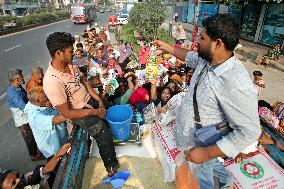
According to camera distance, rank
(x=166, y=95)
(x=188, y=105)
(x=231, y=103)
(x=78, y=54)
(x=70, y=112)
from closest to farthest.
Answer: (x=231, y=103) → (x=188, y=105) → (x=70, y=112) → (x=166, y=95) → (x=78, y=54)

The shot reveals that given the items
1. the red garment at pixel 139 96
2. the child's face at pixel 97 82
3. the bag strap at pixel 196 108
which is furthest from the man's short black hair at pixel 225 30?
the child's face at pixel 97 82

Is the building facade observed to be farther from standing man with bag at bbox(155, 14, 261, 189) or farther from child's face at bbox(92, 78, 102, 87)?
standing man with bag at bbox(155, 14, 261, 189)

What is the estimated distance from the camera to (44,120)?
2818 mm

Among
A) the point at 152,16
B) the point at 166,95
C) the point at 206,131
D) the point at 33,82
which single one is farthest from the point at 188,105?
the point at 152,16

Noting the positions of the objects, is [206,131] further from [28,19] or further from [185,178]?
[28,19]

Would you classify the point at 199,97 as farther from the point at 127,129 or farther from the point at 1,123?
the point at 1,123

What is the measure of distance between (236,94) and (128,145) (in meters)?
2.62

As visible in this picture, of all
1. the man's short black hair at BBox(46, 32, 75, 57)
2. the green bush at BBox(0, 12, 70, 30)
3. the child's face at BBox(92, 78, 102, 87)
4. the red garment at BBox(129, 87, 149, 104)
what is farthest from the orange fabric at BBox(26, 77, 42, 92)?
the green bush at BBox(0, 12, 70, 30)

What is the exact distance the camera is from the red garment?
4535mm

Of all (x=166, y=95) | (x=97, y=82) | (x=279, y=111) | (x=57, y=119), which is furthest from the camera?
(x=97, y=82)

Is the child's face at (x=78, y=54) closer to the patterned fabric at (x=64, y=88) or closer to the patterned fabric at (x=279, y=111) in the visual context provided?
the patterned fabric at (x=64, y=88)

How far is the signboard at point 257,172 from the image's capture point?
2730mm

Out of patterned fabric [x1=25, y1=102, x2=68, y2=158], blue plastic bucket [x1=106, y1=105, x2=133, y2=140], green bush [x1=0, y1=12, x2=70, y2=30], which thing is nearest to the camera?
patterned fabric [x1=25, y1=102, x2=68, y2=158]

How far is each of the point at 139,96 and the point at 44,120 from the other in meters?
2.14
